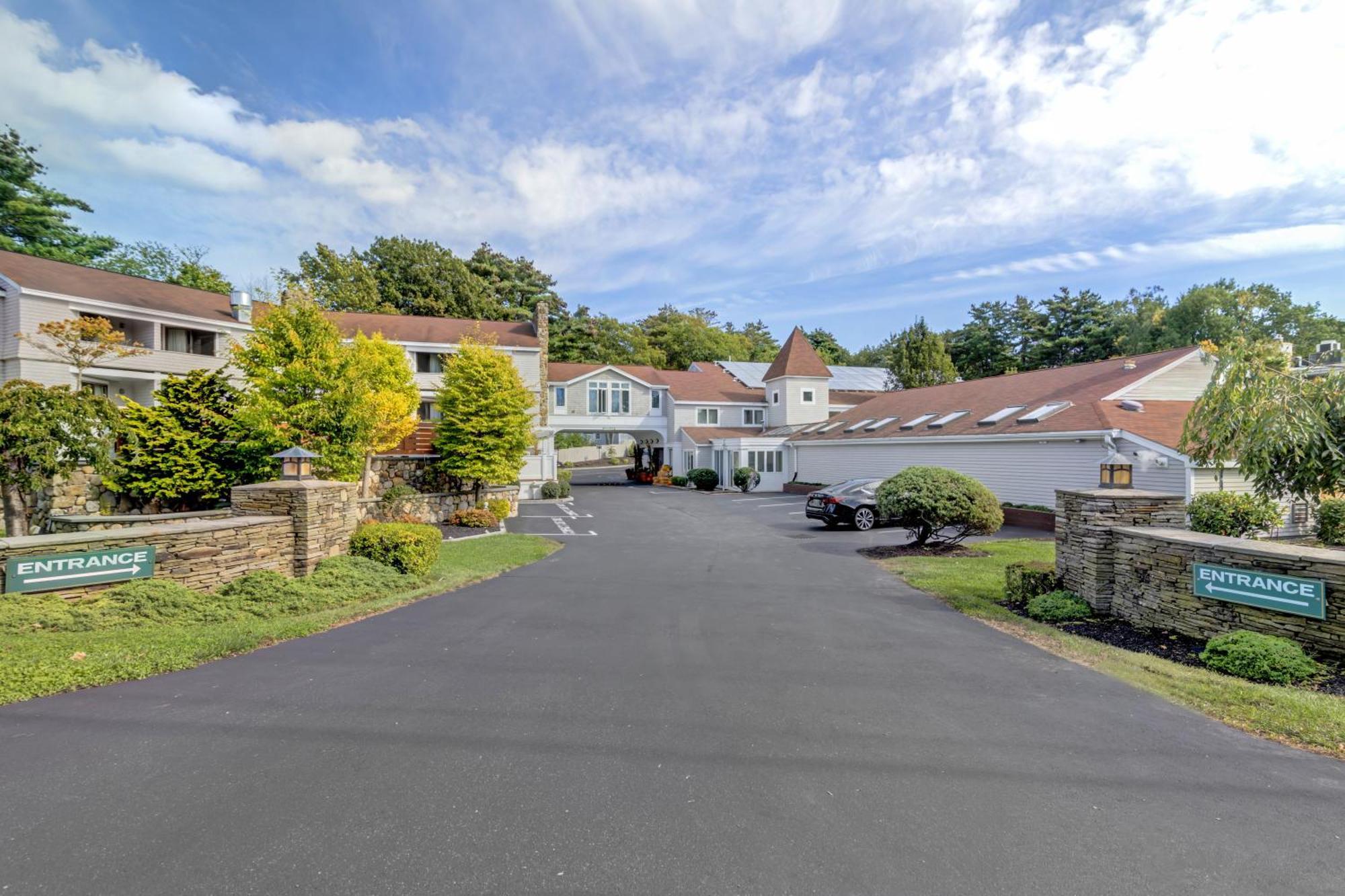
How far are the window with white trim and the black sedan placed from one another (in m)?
21.1

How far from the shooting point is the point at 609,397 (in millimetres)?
36562

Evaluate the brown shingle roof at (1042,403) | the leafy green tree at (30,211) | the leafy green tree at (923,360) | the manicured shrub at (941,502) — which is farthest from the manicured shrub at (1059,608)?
the leafy green tree at (30,211)

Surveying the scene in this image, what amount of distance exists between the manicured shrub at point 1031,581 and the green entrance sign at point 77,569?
36.4ft

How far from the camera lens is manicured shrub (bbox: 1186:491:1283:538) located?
12086 mm

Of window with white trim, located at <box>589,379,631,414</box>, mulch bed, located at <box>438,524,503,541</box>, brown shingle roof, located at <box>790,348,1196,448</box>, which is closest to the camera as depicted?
mulch bed, located at <box>438,524,503,541</box>

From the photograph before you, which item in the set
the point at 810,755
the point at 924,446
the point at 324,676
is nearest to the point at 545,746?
the point at 810,755

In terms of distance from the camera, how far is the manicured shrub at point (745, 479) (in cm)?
3155

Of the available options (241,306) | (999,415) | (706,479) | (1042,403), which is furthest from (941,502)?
(241,306)

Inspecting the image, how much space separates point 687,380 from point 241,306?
78.6 feet

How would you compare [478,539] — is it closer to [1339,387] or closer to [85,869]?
[85,869]

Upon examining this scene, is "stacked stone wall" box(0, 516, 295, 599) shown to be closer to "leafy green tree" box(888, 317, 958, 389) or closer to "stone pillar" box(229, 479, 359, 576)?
"stone pillar" box(229, 479, 359, 576)

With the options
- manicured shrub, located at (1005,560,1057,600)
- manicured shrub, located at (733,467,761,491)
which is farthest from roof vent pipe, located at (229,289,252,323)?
manicured shrub, located at (1005,560,1057,600)

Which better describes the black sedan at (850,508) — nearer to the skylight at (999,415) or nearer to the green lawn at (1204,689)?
the skylight at (999,415)

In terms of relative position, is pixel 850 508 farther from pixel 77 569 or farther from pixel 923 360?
pixel 923 360
